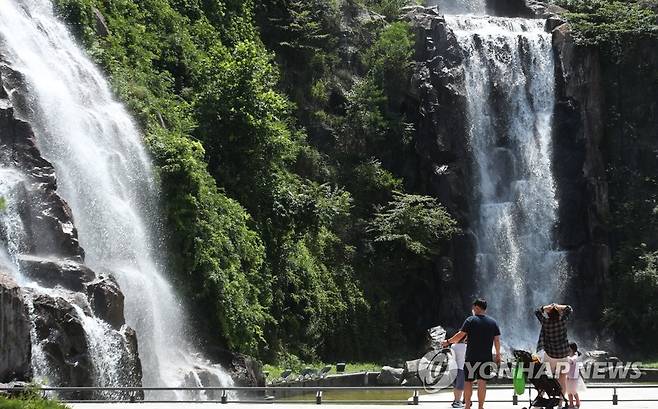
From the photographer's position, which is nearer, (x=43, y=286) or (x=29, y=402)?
(x=29, y=402)

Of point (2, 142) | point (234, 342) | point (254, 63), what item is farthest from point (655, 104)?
point (2, 142)

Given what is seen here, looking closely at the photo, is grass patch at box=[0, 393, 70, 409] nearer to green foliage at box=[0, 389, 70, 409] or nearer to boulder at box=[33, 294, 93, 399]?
green foliage at box=[0, 389, 70, 409]

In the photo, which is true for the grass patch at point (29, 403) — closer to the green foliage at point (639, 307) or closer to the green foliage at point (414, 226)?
the green foliage at point (414, 226)

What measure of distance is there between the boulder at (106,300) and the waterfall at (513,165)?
2160 cm

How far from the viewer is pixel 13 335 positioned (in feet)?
62.6

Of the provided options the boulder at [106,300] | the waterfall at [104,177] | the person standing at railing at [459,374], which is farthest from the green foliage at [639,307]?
the person standing at railing at [459,374]

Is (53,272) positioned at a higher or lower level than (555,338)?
lower

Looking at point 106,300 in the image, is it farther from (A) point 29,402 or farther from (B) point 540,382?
(B) point 540,382

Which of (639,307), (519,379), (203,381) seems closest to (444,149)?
(639,307)

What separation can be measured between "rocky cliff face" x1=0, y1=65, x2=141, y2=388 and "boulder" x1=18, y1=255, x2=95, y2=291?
21 millimetres

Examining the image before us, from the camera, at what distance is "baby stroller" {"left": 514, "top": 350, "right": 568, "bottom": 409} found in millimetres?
15500

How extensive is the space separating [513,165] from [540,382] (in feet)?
98.9

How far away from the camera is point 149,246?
93.5 feet

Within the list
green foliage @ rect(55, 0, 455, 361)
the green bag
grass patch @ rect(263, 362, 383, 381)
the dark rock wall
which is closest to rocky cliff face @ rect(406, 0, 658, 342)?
the dark rock wall
